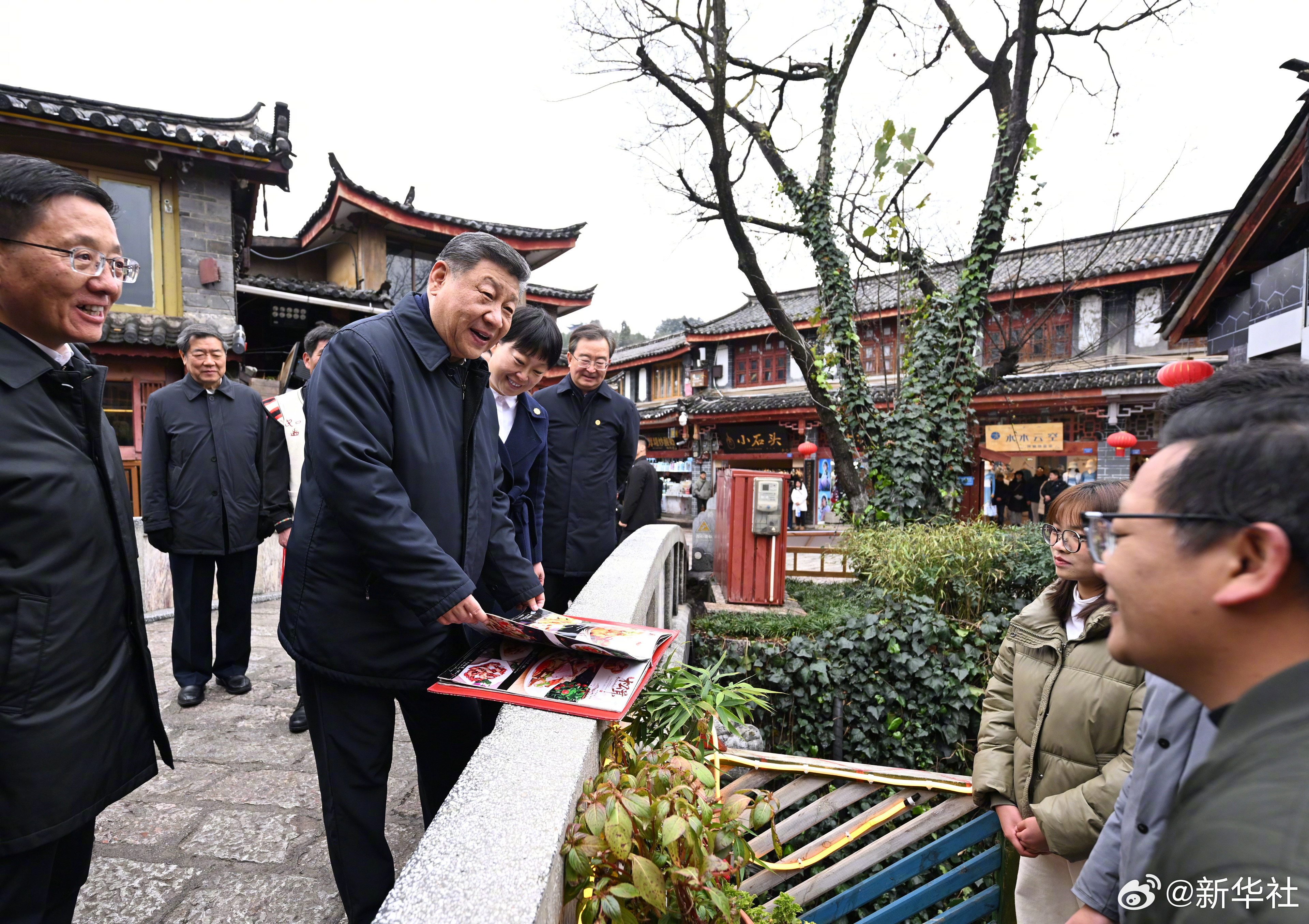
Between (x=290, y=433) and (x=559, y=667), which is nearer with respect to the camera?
(x=559, y=667)

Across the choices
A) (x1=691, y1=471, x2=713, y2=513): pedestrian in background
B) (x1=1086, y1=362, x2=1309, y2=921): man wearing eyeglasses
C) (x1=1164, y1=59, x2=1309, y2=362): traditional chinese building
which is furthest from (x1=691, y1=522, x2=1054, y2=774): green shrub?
(x1=691, y1=471, x2=713, y2=513): pedestrian in background

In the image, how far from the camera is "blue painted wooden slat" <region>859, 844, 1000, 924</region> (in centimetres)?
282

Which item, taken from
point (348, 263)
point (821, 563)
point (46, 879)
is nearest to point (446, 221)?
point (348, 263)

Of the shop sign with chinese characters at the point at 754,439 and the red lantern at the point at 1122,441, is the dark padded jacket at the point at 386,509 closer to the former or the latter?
the red lantern at the point at 1122,441

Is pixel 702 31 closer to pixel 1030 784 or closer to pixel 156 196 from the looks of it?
pixel 156 196

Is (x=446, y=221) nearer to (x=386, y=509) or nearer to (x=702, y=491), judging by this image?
(x=702, y=491)

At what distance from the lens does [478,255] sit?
182 cm

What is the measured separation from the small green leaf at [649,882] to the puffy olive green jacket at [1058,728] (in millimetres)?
1376

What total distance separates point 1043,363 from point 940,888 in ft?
52.6

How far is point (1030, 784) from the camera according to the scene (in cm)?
216

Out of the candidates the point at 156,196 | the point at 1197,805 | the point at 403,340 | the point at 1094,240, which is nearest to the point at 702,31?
the point at 156,196

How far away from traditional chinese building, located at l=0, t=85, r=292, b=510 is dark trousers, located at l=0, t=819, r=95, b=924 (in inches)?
336

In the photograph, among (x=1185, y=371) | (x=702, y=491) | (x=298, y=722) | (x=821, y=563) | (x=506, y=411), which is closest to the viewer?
(x=506, y=411)

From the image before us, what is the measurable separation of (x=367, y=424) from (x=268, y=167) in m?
9.56
